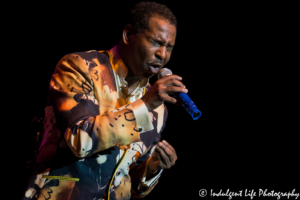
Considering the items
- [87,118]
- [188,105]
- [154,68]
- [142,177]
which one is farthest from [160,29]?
[142,177]

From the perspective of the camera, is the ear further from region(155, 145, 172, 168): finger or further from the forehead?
region(155, 145, 172, 168): finger

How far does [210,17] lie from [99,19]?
107 centimetres

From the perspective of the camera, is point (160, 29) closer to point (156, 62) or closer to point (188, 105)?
point (156, 62)

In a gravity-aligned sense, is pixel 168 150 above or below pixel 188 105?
below

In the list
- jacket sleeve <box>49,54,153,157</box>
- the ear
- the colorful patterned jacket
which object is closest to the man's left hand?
the colorful patterned jacket

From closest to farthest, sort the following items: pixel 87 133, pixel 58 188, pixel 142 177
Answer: pixel 87 133 → pixel 58 188 → pixel 142 177

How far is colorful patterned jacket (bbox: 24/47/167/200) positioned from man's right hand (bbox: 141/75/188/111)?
0.16 ft

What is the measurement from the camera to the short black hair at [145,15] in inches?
57.3

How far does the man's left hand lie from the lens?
1.49 m

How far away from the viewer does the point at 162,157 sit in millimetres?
1515

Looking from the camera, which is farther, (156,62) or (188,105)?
(156,62)

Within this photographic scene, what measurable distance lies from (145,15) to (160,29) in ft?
0.45

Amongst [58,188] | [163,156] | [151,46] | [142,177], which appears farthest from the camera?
[142,177]

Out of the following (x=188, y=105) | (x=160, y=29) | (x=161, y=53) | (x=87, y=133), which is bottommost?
(x=87, y=133)
